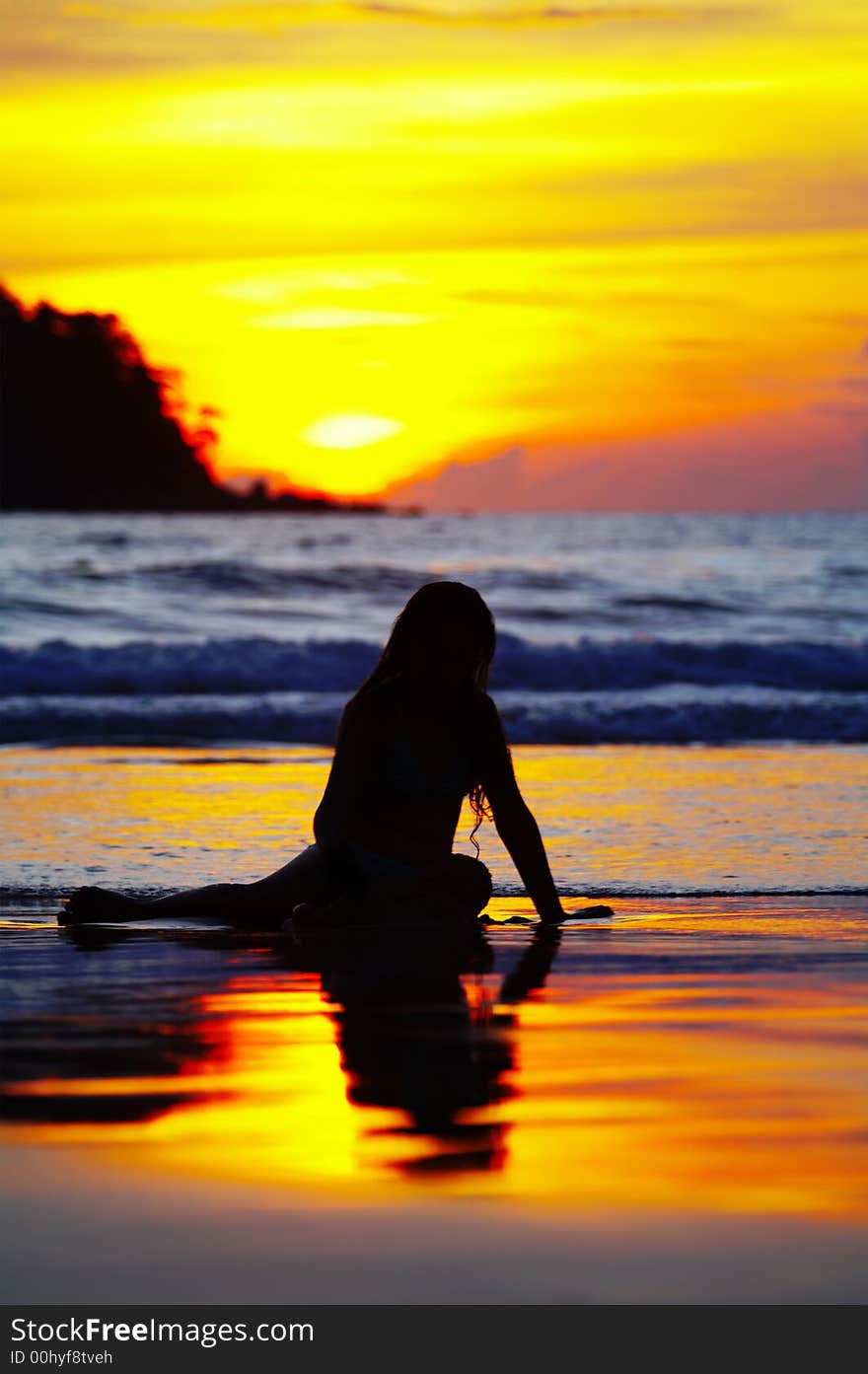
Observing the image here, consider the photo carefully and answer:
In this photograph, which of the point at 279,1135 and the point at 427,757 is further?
the point at 427,757

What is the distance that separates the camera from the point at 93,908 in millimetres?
6254

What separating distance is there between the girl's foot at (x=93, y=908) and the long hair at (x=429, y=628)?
3.26 ft

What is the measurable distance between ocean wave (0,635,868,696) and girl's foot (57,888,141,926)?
543 inches

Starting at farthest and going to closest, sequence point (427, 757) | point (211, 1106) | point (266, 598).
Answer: point (266, 598)
point (427, 757)
point (211, 1106)

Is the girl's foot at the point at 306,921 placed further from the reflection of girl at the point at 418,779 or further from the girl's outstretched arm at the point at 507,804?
the girl's outstretched arm at the point at 507,804

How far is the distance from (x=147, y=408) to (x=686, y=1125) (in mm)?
74251

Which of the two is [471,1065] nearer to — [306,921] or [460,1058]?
[460,1058]

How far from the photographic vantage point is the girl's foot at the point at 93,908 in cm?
624

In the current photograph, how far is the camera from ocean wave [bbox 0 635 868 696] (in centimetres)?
2064

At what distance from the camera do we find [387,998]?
16.4 feet

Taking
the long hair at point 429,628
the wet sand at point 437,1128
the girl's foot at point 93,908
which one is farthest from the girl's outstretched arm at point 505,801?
the girl's foot at point 93,908

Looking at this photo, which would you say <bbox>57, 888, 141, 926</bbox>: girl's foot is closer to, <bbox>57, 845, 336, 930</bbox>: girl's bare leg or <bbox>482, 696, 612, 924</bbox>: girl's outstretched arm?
<bbox>57, 845, 336, 930</bbox>: girl's bare leg
